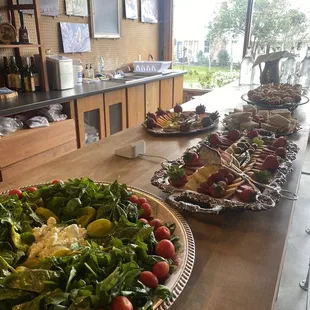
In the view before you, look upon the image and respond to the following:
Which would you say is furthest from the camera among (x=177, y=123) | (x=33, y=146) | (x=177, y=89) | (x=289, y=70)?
(x=177, y=89)

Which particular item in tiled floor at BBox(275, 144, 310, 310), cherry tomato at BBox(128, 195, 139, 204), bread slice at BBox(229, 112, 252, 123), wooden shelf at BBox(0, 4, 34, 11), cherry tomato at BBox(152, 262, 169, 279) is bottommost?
tiled floor at BBox(275, 144, 310, 310)

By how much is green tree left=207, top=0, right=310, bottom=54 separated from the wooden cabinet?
8.41 ft

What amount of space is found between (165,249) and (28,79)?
7.66 ft

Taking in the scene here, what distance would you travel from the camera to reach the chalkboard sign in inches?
136

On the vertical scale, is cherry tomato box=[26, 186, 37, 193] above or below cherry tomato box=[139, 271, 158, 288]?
above

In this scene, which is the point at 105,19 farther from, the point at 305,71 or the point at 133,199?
the point at 133,199

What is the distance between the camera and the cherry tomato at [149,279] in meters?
0.57

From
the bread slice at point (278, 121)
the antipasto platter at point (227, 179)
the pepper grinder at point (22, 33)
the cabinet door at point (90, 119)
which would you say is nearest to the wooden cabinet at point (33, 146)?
the cabinet door at point (90, 119)

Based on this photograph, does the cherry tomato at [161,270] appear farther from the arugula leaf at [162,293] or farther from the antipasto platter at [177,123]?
the antipasto platter at [177,123]

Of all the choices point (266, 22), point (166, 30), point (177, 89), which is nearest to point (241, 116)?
point (177, 89)

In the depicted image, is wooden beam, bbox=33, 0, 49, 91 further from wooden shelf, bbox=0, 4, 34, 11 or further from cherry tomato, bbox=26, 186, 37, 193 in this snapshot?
cherry tomato, bbox=26, 186, 37, 193

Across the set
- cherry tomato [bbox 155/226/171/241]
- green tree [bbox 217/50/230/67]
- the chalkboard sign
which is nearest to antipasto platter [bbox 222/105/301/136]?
cherry tomato [bbox 155/226/171/241]

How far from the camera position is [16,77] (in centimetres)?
256

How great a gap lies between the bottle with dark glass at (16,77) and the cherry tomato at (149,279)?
2398mm
